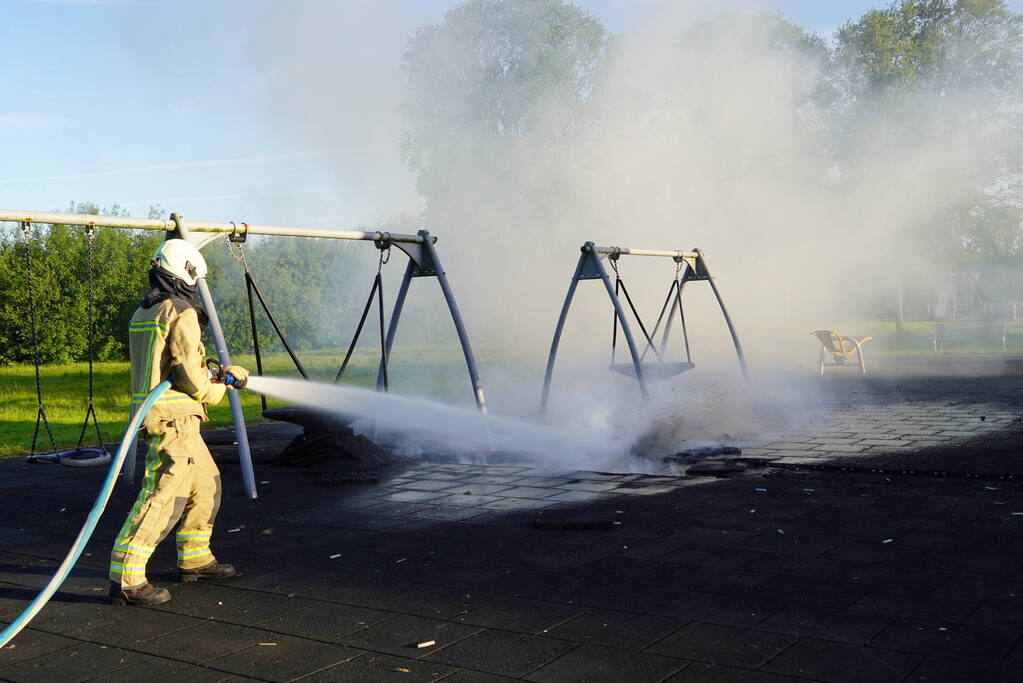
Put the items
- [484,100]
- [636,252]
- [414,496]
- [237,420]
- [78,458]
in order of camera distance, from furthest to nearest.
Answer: [484,100] → [636,252] → [78,458] → [237,420] → [414,496]

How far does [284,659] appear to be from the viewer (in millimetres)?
3012

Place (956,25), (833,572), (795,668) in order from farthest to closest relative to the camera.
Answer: (956,25)
(833,572)
(795,668)

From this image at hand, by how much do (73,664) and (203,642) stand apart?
41 centimetres

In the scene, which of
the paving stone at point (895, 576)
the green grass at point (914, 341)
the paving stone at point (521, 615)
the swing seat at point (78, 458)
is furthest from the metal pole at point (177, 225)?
the green grass at point (914, 341)

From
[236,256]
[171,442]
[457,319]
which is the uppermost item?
[236,256]

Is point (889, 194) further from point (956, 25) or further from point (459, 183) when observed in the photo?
point (459, 183)

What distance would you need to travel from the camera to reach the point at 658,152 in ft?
56.5

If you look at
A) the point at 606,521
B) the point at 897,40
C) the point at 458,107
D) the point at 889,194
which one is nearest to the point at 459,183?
the point at 458,107

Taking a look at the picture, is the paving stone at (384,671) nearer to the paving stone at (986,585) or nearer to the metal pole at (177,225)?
the paving stone at (986,585)

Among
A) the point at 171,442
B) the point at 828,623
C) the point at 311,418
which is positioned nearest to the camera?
the point at 828,623

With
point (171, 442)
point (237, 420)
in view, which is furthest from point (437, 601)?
point (237, 420)

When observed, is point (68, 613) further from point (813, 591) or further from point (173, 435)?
point (813, 591)

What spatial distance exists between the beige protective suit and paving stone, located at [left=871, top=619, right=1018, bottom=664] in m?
2.71

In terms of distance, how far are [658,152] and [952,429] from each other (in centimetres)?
992
